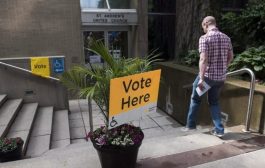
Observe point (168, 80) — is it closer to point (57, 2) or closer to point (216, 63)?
point (216, 63)

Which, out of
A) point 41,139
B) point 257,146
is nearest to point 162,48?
point 41,139

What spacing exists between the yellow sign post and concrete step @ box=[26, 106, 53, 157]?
2.27 meters

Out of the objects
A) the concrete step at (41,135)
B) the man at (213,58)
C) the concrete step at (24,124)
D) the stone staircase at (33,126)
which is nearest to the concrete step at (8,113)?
the stone staircase at (33,126)

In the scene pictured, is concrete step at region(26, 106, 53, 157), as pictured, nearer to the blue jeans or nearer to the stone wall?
the blue jeans

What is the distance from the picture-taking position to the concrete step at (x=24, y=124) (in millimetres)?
4578

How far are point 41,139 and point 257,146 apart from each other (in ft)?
11.3

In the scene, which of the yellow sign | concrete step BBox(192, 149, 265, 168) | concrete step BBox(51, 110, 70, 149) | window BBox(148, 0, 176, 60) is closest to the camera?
concrete step BBox(192, 149, 265, 168)

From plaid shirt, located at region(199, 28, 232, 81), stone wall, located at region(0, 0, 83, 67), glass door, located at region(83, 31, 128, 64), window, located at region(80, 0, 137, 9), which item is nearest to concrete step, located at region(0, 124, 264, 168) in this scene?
plaid shirt, located at region(199, 28, 232, 81)

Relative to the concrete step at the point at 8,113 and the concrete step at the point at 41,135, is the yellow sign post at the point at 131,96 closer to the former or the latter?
the concrete step at the point at 41,135

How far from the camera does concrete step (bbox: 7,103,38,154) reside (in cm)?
458

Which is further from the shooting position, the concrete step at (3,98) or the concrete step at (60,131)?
the concrete step at (3,98)

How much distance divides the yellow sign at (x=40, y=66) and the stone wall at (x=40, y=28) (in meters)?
2.24

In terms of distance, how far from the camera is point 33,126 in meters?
5.27

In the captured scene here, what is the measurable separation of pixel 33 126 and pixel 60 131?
1.72 ft
